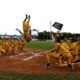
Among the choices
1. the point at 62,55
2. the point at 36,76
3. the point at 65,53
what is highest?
the point at 65,53

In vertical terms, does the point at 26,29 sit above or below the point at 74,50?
above

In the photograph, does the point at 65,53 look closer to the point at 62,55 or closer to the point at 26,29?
the point at 62,55

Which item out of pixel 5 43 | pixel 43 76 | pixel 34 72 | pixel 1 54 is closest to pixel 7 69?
pixel 34 72

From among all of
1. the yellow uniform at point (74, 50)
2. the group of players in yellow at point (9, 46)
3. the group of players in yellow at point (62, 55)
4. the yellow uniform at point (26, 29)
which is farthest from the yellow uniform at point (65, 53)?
the yellow uniform at point (26, 29)

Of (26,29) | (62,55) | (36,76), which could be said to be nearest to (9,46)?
(26,29)

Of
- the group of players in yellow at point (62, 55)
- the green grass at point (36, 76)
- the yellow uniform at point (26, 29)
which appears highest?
the yellow uniform at point (26, 29)

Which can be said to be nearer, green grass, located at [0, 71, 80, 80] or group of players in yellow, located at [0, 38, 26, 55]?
green grass, located at [0, 71, 80, 80]

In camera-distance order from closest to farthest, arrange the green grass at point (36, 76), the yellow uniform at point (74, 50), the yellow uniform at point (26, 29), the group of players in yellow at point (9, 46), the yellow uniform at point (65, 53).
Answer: the green grass at point (36, 76) < the yellow uniform at point (65, 53) < the yellow uniform at point (74, 50) < the group of players in yellow at point (9, 46) < the yellow uniform at point (26, 29)

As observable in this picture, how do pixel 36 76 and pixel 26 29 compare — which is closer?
pixel 36 76

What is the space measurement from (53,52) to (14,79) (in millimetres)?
4084

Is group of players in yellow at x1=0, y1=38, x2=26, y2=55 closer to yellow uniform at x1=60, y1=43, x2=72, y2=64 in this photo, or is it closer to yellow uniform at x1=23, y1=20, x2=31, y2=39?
yellow uniform at x1=23, y1=20, x2=31, y2=39

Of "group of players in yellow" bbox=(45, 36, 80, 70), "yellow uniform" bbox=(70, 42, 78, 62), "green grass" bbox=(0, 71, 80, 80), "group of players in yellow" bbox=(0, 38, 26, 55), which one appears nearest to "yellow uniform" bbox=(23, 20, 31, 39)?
"group of players in yellow" bbox=(0, 38, 26, 55)

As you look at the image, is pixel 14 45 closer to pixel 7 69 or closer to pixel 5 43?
pixel 5 43

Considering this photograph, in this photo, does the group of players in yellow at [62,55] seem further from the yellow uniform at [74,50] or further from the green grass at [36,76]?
the green grass at [36,76]
